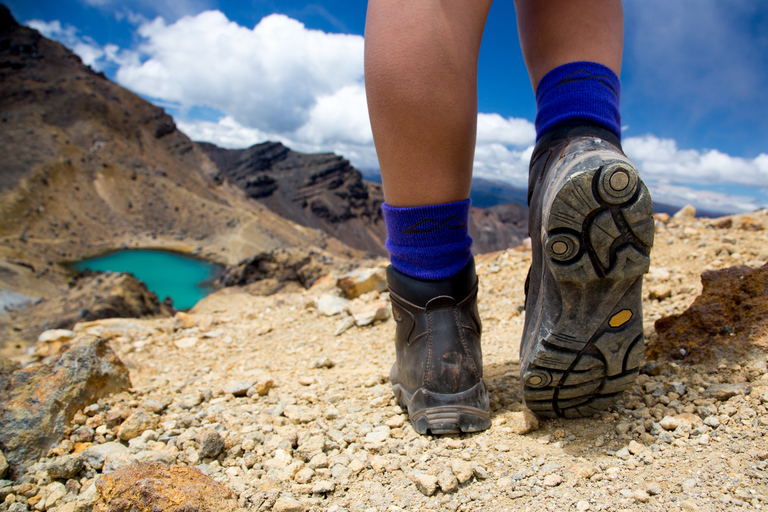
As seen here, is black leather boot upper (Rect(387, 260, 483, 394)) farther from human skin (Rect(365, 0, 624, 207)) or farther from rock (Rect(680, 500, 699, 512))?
rock (Rect(680, 500, 699, 512))

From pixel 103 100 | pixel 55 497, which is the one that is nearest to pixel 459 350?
pixel 55 497

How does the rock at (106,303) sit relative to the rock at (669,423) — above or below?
above

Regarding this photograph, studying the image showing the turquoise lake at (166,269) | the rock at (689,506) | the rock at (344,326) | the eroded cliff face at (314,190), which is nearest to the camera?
the rock at (689,506)

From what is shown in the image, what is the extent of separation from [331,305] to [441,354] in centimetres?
168

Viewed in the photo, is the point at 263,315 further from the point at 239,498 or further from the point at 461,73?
the point at 461,73

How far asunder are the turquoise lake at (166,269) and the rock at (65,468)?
A: 18.1 meters

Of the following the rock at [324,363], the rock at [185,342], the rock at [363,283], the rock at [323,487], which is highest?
the rock at [363,283]

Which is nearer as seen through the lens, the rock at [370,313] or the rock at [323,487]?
the rock at [323,487]

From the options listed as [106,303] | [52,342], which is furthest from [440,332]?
[106,303]

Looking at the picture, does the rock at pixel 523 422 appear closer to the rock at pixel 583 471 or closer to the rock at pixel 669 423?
the rock at pixel 583 471

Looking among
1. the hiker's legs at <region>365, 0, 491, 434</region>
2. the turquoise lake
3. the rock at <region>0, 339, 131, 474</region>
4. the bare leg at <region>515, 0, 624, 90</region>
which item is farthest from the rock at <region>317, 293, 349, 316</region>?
the turquoise lake

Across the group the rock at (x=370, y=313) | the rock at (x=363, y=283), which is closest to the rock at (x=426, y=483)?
the rock at (x=370, y=313)

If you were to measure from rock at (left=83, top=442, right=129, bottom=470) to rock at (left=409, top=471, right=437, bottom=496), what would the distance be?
721 millimetres

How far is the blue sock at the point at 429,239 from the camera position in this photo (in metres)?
1.05
